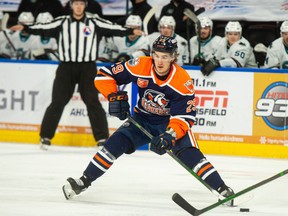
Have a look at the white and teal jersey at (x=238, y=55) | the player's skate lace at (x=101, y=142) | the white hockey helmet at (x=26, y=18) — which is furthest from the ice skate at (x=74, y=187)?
the white hockey helmet at (x=26, y=18)

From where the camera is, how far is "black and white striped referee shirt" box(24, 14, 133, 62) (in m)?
8.18

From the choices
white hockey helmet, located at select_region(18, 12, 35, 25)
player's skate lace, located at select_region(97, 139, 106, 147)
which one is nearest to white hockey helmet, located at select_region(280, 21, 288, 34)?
player's skate lace, located at select_region(97, 139, 106, 147)

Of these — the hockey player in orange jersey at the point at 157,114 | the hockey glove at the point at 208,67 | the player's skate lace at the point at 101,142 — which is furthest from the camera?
the player's skate lace at the point at 101,142

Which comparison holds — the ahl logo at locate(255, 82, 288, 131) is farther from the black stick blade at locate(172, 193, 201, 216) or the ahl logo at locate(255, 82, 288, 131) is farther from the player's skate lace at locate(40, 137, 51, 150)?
the black stick blade at locate(172, 193, 201, 216)

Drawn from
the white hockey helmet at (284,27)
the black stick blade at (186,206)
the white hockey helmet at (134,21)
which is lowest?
the black stick blade at (186,206)

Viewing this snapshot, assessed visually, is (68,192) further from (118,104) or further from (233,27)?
(233,27)

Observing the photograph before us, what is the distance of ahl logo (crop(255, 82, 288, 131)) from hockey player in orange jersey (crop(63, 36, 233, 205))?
2422 mm

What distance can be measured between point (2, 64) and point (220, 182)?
4.09 meters

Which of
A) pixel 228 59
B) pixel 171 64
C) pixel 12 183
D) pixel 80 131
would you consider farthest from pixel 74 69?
pixel 171 64

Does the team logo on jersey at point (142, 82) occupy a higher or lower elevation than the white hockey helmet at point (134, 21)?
higher

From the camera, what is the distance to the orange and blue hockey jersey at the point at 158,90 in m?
5.25

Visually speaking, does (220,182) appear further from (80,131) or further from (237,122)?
(80,131)

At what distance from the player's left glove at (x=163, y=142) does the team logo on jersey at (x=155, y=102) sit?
1.25 ft

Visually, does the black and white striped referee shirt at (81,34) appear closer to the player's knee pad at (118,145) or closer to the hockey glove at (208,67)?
the hockey glove at (208,67)
